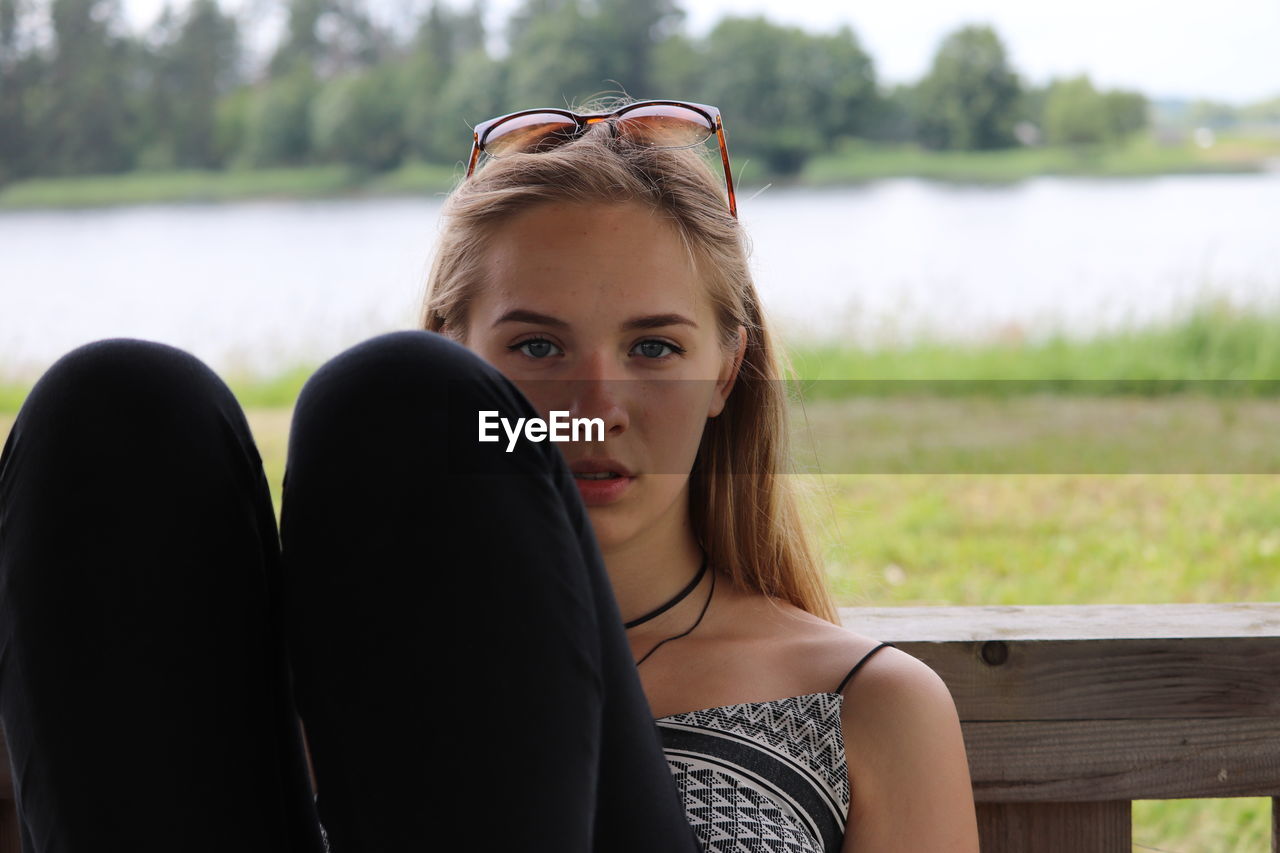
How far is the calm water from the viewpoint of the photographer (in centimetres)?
556

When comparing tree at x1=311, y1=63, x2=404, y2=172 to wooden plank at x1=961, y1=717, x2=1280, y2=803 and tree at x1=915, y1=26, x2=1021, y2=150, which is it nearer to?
tree at x1=915, y1=26, x2=1021, y2=150

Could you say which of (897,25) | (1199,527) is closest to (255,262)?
(897,25)

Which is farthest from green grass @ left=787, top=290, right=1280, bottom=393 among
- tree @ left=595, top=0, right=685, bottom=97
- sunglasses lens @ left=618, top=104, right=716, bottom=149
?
sunglasses lens @ left=618, top=104, right=716, bottom=149

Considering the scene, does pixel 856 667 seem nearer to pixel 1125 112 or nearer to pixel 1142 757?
pixel 1142 757

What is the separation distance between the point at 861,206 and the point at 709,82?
0.99m

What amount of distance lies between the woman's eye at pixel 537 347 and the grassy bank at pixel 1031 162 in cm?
499

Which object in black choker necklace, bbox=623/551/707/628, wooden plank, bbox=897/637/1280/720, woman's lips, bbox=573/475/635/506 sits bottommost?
wooden plank, bbox=897/637/1280/720

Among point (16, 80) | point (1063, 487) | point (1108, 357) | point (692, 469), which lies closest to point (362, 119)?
point (16, 80)

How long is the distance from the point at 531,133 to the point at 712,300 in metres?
0.32

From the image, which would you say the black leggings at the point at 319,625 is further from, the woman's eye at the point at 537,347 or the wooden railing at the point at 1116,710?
the wooden railing at the point at 1116,710

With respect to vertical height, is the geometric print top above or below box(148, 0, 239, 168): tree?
below

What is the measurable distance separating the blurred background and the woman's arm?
12.9ft

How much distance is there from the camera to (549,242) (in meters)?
1.39

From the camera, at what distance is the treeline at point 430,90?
618 centimetres
